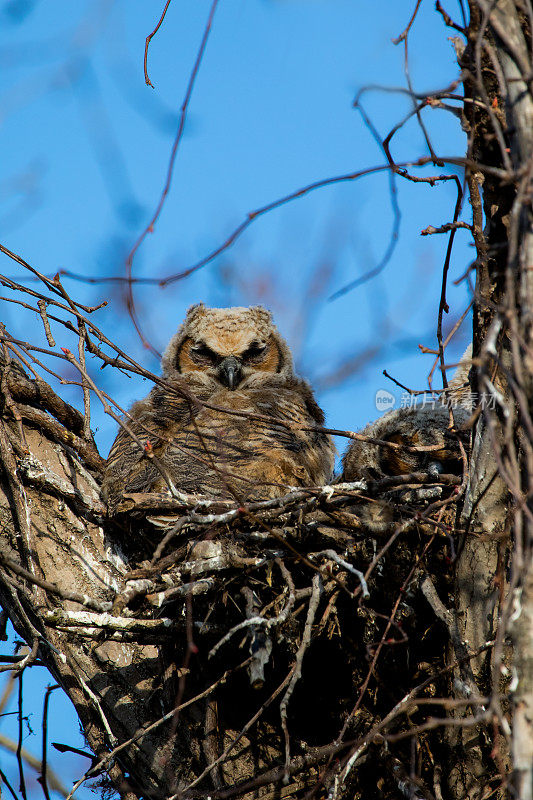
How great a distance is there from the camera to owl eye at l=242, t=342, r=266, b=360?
456 centimetres

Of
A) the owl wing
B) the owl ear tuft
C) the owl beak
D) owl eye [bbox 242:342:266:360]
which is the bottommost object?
the owl wing

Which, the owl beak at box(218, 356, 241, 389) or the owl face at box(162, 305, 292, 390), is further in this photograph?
the owl face at box(162, 305, 292, 390)

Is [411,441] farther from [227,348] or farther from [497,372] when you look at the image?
[227,348]

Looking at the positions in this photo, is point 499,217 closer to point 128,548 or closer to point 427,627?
point 427,627

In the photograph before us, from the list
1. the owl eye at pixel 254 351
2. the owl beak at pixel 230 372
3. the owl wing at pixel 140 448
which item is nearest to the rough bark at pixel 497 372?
the owl wing at pixel 140 448

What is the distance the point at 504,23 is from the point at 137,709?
7.70 ft

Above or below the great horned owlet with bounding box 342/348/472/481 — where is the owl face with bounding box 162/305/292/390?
above

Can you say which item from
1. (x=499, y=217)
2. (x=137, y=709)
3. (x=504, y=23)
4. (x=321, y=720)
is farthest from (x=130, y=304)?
(x=321, y=720)

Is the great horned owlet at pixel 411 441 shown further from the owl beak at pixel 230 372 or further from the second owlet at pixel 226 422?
the owl beak at pixel 230 372

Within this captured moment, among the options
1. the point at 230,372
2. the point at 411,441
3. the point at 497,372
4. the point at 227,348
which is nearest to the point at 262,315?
the point at 227,348

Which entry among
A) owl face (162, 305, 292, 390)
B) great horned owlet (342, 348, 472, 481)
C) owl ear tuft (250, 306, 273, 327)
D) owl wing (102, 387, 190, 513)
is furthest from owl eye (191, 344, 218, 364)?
great horned owlet (342, 348, 472, 481)

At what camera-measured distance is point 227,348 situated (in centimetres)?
449

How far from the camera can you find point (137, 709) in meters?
2.70

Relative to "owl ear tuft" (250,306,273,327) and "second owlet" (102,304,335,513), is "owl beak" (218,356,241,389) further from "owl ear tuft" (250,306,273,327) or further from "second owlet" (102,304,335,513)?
"owl ear tuft" (250,306,273,327)
